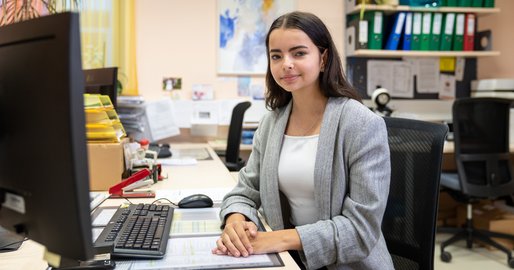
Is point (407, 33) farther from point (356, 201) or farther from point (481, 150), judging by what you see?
point (356, 201)

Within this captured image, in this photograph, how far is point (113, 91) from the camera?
2.31 m

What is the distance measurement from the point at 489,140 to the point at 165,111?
2.40 metres

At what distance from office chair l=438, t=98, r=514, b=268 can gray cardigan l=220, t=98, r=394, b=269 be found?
196cm

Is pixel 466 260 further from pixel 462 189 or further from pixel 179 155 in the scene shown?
pixel 179 155

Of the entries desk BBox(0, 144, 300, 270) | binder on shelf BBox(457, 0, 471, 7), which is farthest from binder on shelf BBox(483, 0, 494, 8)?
desk BBox(0, 144, 300, 270)

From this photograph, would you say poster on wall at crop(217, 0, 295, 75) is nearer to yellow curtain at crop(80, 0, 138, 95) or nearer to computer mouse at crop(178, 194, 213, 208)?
yellow curtain at crop(80, 0, 138, 95)

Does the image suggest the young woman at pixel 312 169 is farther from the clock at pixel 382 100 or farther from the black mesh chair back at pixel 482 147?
the clock at pixel 382 100

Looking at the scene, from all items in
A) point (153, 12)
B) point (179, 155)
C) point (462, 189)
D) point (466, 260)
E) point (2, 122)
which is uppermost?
point (153, 12)

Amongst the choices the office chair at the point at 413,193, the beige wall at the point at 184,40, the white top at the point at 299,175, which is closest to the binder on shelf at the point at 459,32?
the beige wall at the point at 184,40

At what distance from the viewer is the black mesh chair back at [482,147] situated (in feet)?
9.58

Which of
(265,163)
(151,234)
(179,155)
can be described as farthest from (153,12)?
(151,234)

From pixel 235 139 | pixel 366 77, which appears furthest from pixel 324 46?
pixel 366 77

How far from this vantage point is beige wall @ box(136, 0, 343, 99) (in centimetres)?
363

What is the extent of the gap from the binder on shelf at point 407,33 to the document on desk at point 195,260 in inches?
120
